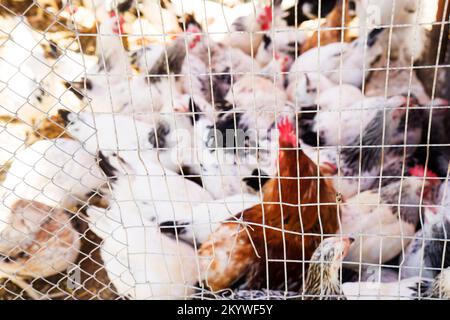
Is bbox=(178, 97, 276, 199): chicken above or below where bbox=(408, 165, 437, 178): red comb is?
above

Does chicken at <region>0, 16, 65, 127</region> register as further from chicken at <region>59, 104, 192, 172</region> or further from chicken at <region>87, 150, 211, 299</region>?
chicken at <region>87, 150, 211, 299</region>

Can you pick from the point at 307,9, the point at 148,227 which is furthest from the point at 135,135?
the point at 307,9

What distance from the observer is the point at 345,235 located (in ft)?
3.95

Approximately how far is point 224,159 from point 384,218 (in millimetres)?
418

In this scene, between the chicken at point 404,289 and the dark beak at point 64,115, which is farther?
the dark beak at point 64,115

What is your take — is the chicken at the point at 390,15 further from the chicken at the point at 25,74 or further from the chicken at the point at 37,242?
the chicken at the point at 37,242

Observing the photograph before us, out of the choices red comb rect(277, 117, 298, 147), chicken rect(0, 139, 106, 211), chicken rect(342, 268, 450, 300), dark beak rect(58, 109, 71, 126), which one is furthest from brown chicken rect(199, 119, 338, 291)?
dark beak rect(58, 109, 71, 126)

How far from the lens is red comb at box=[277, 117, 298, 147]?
Answer: 1.23 m

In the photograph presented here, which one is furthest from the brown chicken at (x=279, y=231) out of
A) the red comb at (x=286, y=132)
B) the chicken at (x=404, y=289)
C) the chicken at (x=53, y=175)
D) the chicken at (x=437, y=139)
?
the chicken at (x=53, y=175)

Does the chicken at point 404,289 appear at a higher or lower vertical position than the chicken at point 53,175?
lower

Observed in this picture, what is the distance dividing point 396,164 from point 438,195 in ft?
0.41

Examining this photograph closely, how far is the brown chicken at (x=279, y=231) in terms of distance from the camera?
1.23 meters

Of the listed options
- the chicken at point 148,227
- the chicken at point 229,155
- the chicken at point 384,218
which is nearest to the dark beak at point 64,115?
the chicken at point 148,227

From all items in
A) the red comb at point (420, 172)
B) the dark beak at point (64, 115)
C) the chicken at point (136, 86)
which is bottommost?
the red comb at point (420, 172)
